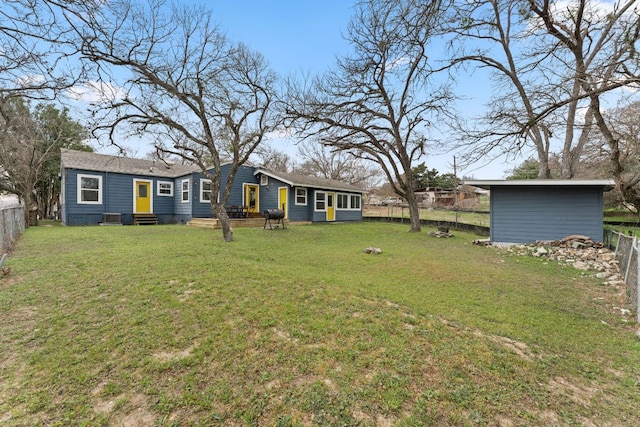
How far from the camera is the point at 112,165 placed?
49.3 ft

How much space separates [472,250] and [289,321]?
870 centimetres

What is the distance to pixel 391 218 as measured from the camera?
21.0m

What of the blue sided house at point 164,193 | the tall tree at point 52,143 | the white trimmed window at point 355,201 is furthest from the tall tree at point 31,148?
the white trimmed window at point 355,201

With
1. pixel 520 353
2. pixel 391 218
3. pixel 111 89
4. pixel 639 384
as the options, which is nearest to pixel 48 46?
pixel 111 89

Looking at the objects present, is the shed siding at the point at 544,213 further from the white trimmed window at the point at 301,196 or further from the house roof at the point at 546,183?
the white trimmed window at the point at 301,196

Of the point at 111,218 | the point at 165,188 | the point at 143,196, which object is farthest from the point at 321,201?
the point at 111,218

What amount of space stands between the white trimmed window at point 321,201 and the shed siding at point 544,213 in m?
9.90

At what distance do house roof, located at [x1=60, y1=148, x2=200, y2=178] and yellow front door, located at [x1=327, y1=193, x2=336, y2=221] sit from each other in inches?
322

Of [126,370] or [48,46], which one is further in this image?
[48,46]

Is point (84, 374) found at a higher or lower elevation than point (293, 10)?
lower

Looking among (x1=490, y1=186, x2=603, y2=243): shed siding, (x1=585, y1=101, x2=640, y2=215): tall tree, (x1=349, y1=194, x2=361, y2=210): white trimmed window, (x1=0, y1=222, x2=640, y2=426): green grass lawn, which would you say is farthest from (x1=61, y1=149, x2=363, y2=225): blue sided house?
(x1=585, y1=101, x2=640, y2=215): tall tree

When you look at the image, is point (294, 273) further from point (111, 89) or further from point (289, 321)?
point (111, 89)

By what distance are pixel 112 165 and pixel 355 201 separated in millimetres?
14778

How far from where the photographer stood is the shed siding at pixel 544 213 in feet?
Result: 31.6
